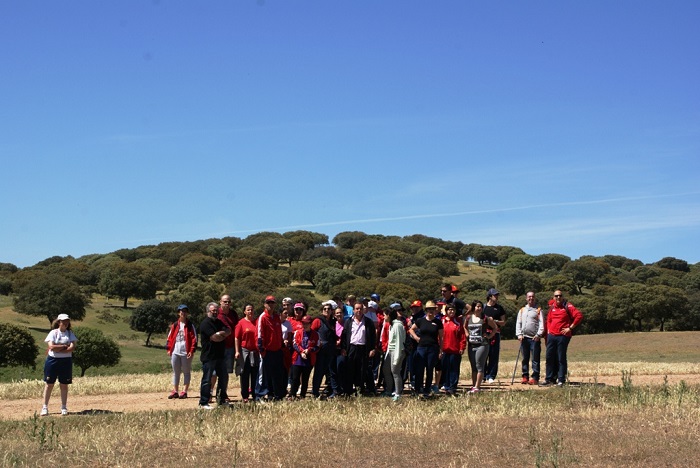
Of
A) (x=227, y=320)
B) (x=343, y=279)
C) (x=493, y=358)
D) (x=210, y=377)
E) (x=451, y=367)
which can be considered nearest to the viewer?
(x=210, y=377)

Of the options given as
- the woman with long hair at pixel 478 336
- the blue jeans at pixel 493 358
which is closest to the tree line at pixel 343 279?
the blue jeans at pixel 493 358

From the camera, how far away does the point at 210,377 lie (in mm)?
14414

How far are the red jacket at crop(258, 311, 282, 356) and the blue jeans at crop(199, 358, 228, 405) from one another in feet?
2.68

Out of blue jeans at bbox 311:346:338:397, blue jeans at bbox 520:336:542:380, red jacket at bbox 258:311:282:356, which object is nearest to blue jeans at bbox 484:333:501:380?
blue jeans at bbox 520:336:542:380

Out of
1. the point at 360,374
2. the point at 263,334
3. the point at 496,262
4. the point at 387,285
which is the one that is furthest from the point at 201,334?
the point at 496,262

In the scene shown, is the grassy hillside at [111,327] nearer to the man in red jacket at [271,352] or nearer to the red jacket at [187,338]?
the red jacket at [187,338]

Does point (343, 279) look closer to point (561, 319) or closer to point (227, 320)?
point (561, 319)

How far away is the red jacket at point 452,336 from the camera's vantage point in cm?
1568

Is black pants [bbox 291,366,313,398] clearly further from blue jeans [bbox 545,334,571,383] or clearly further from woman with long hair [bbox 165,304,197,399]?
blue jeans [bbox 545,334,571,383]

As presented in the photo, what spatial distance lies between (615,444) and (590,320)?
65.3m

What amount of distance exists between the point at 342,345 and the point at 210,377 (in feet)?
8.82

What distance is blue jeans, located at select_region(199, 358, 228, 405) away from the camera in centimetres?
1434

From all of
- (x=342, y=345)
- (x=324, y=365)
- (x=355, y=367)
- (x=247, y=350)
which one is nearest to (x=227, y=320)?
(x=247, y=350)

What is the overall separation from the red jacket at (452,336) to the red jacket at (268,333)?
3.33 metres
